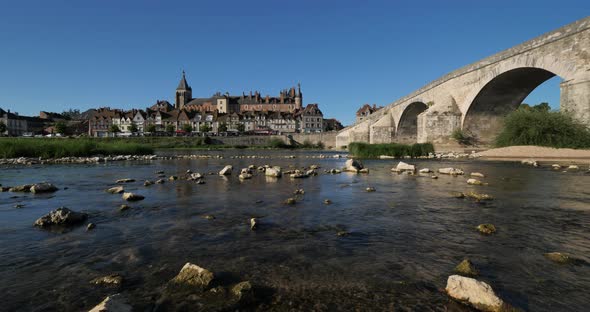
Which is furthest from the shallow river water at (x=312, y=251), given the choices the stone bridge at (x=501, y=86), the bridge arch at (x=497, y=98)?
the bridge arch at (x=497, y=98)

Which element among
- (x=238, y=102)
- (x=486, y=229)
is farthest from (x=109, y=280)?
(x=238, y=102)

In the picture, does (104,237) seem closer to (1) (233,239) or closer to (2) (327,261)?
(1) (233,239)

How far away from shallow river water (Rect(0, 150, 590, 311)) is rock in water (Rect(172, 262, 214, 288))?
0.22 metres

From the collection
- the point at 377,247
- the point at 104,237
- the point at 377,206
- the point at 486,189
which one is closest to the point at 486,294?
the point at 377,247

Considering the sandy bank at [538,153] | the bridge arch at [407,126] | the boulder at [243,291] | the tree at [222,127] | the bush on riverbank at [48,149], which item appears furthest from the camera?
the tree at [222,127]

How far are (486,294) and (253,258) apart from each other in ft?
7.77

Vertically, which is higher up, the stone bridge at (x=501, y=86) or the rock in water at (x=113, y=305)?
the stone bridge at (x=501, y=86)

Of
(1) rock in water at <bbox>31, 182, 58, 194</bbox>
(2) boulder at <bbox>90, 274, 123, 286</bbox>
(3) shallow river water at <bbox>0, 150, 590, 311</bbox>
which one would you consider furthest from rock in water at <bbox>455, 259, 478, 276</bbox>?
(1) rock in water at <bbox>31, 182, 58, 194</bbox>

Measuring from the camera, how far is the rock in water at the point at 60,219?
4996mm

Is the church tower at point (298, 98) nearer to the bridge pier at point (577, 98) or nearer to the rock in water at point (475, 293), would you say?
the bridge pier at point (577, 98)

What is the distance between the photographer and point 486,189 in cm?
892

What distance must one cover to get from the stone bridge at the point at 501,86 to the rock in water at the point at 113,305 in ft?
78.5

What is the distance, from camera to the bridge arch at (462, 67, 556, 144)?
24.5m

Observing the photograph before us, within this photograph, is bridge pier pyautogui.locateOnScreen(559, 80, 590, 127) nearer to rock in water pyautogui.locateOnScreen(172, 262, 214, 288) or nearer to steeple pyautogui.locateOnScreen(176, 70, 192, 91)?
rock in water pyautogui.locateOnScreen(172, 262, 214, 288)
